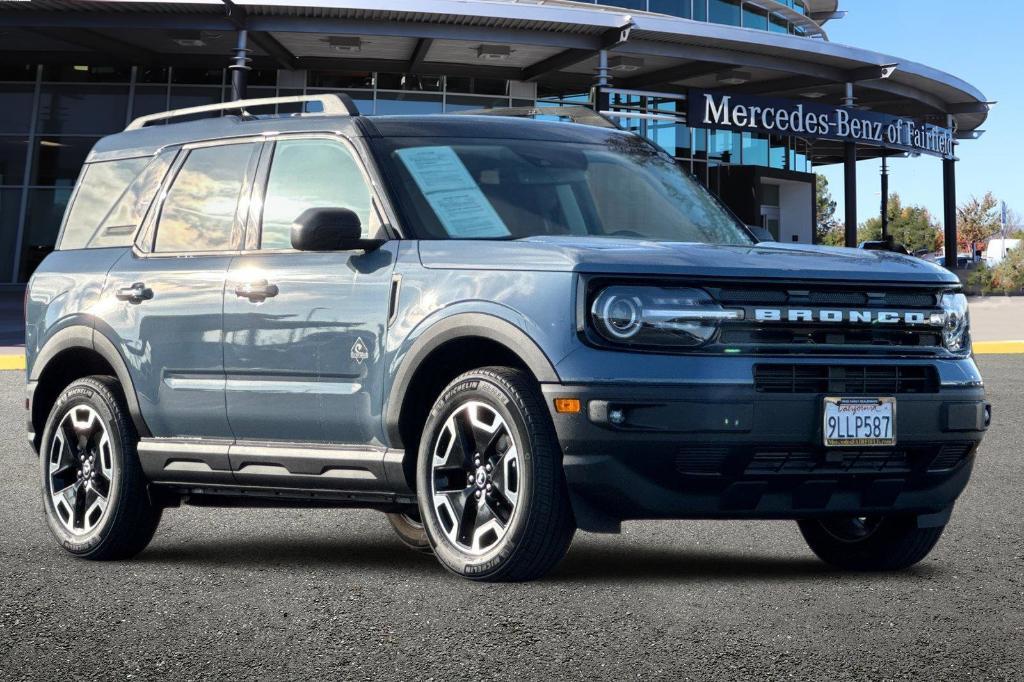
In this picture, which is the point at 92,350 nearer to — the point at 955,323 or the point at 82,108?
the point at 955,323

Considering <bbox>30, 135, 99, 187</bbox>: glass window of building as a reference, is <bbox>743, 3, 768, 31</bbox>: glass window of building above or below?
above

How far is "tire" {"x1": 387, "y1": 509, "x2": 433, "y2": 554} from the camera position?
272 inches

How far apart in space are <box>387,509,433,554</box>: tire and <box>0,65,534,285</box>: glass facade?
31542 millimetres

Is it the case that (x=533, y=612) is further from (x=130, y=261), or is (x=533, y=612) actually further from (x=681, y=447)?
(x=130, y=261)

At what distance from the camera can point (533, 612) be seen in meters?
5.22

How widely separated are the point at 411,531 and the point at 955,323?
260 centimetres

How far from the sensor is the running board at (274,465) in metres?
6.08

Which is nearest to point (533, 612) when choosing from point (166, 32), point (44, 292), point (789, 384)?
point (789, 384)

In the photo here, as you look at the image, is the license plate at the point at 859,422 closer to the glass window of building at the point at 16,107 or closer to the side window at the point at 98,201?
the side window at the point at 98,201

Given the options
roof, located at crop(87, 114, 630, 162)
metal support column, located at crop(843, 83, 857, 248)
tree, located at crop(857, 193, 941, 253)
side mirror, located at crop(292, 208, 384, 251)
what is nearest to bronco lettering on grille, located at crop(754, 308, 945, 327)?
side mirror, located at crop(292, 208, 384, 251)

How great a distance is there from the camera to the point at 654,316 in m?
5.41

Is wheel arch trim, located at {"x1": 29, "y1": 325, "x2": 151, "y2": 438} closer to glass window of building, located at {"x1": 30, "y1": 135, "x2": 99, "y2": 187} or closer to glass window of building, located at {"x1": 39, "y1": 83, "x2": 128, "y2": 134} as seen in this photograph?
glass window of building, located at {"x1": 39, "y1": 83, "x2": 128, "y2": 134}

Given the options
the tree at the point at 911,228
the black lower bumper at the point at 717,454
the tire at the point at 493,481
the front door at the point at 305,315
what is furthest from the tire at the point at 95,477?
the tree at the point at 911,228

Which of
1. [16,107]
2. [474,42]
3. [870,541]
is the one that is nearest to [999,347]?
[474,42]
